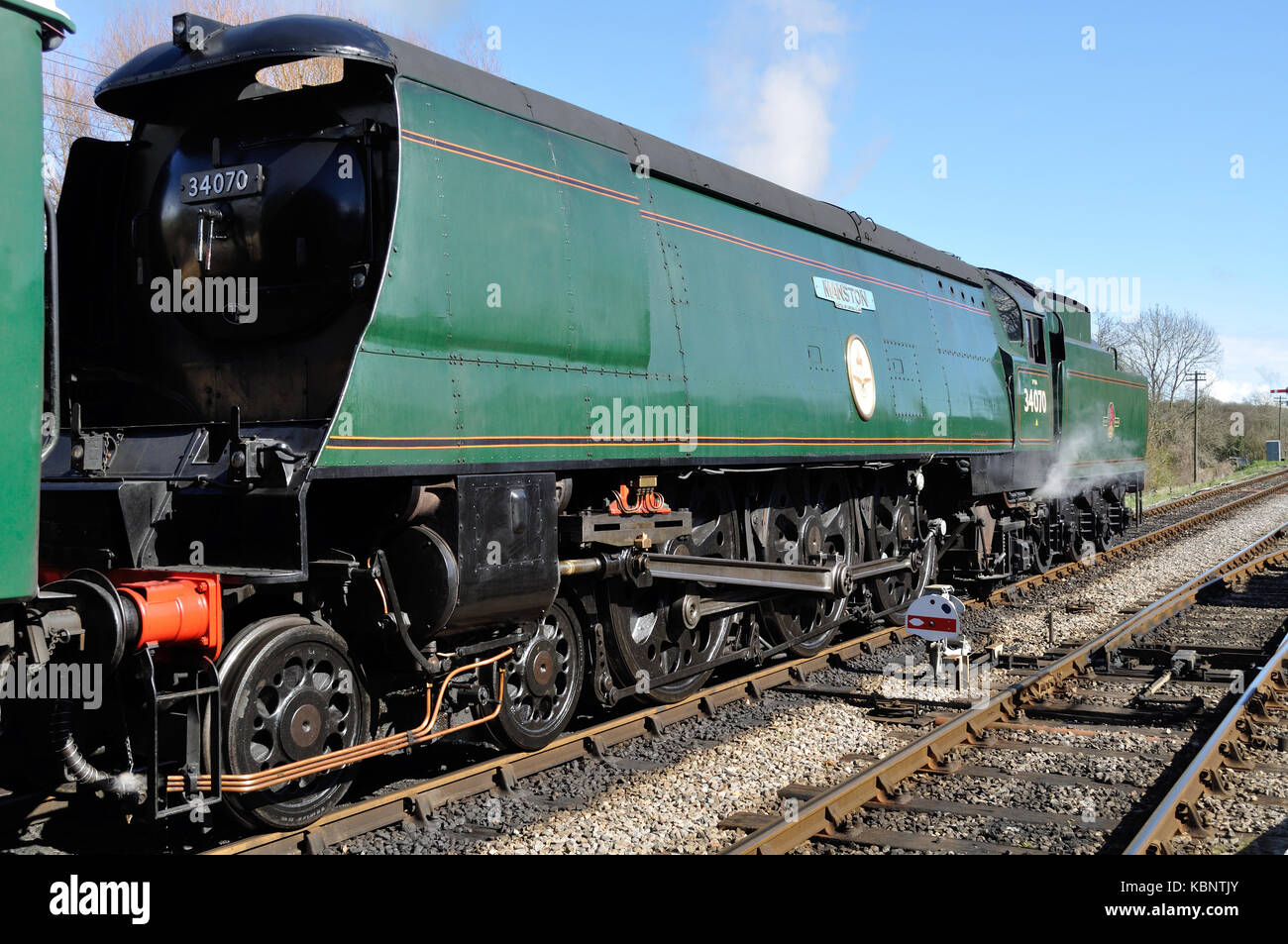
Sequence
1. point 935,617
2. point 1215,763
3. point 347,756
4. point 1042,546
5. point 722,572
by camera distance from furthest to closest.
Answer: point 1042,546, point 935,617, point 722,572, point 1215,763, point 347,756

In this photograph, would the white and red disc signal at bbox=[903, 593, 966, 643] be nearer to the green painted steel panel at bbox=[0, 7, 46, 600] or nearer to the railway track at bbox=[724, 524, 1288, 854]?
the railway track at bbox=[724, 524, 1288, 854]

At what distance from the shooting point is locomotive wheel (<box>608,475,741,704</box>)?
24.3 ft

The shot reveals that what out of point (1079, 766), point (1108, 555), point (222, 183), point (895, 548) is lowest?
point (1079, 766)

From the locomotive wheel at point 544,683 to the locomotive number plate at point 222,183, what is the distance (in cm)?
294

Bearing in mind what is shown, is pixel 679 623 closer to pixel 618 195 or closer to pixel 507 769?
pixel 507 769

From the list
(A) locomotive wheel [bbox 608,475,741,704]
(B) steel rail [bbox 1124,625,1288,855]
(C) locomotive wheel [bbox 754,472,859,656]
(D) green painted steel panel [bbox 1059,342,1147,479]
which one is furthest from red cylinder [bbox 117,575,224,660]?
(D) green painted steel panel [bbox 1059,342,1147,479]

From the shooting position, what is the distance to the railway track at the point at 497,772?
4992 mm

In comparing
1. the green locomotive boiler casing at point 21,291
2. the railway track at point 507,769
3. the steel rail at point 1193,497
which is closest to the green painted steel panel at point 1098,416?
the railway track at point 507,769

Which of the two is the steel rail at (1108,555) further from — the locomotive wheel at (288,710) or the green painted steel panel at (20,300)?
the green painted steel panel at (20,300)

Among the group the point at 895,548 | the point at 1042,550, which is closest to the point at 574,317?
the point at 895,548

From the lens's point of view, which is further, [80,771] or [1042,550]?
[1042,550]

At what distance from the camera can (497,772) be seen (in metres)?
6.02

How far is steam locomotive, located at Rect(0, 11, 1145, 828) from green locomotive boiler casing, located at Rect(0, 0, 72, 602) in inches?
0.5

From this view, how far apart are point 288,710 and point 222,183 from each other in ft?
9.08
